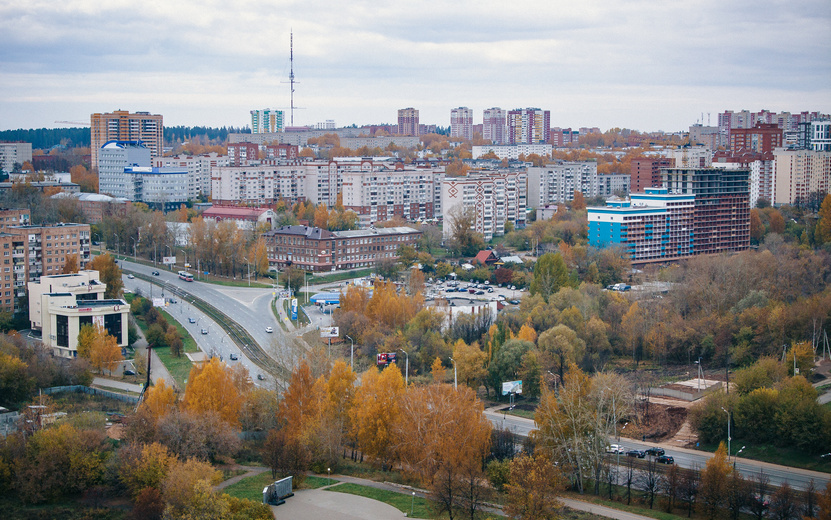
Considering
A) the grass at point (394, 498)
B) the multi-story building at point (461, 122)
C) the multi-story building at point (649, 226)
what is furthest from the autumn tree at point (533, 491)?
the multi-story building at point (461, 122)

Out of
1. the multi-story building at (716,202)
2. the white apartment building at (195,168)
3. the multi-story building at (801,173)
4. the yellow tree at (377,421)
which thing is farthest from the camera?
the white apartment building at (195,168)

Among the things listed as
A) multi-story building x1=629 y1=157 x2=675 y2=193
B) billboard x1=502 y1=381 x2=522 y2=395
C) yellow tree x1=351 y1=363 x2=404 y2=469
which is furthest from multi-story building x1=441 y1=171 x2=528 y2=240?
yellow tree x1=351 y1=363 x2=404 y2=469

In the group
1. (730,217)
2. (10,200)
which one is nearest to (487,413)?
(730,217)

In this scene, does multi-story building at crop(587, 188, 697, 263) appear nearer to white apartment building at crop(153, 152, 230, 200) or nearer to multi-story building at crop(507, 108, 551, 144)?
white apartment building at crop(153, 152, 230, 200)

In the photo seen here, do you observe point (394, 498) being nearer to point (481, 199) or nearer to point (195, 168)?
point (481, 199)

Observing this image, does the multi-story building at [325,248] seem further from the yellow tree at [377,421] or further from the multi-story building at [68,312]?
the yellow tree at [377,421]

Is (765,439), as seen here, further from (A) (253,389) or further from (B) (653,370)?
(A) (253,389)

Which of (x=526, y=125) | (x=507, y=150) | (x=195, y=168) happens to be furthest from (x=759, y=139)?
(x=526, y=125)
